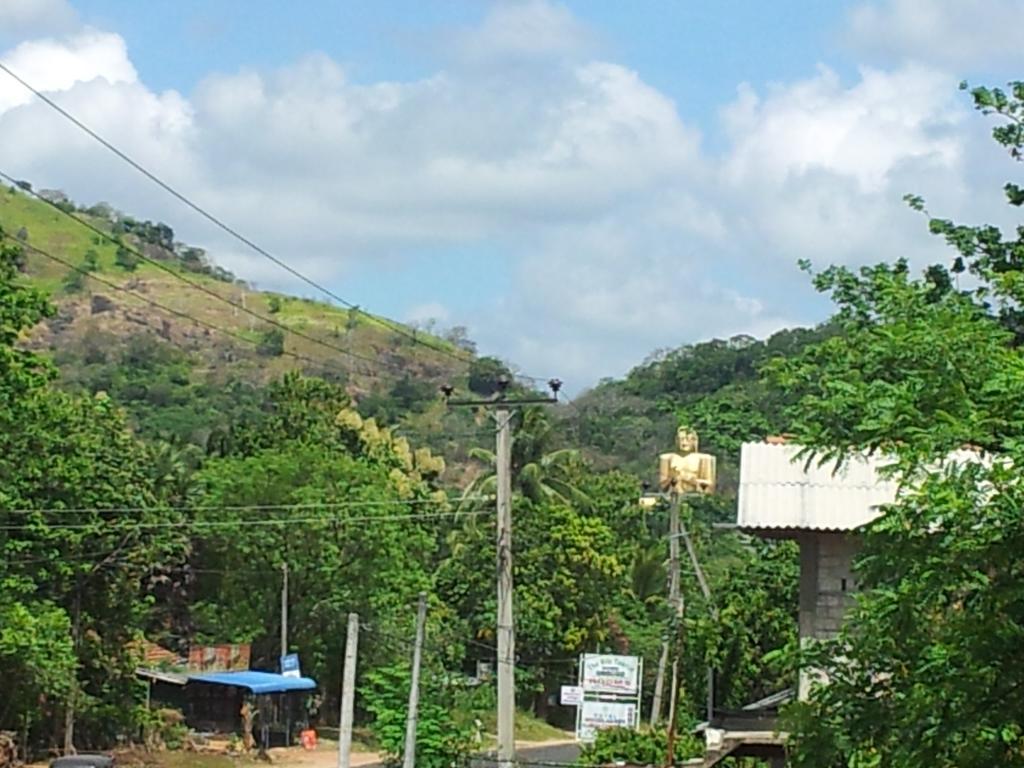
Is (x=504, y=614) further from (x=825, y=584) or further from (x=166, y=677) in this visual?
(x=166, y=677)

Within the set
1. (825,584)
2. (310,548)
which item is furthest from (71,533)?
(825,584)

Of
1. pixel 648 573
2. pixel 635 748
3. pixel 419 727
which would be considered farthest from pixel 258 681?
pixel 648 573

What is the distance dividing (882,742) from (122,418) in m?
41.9

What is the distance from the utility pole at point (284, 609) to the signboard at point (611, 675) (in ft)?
47.0

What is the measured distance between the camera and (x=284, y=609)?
61.0 metres

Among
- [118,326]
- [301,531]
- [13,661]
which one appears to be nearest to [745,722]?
[13,661]

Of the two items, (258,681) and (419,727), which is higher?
(258,681)

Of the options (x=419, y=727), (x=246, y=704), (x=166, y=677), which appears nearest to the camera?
(x=419, y=727)

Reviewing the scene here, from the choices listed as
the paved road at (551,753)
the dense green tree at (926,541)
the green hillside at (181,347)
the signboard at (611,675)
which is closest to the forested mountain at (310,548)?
the signboard at (611,675)

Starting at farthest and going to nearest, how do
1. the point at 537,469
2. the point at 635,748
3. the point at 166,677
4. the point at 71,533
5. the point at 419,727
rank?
the point at 537,469, the point at 166,677, the point at 71,533, the point at 419,727, the point at 635,748

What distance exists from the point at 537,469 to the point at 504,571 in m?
39.2

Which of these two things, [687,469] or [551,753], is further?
[551,753]

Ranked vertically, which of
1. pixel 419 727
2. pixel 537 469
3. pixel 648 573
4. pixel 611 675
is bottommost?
Answer: pixel 419 727

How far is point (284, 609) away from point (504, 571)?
2768cm
